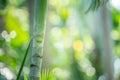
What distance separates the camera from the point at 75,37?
1230cm

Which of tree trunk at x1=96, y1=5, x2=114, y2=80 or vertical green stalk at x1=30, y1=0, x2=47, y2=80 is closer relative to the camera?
vertical green stalk at x1=30, y1=0, x2=47, y2=80

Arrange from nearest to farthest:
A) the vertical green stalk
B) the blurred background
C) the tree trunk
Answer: the vertical green stalk, the tree trunk, the blurred background

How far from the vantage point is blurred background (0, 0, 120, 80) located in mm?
8109

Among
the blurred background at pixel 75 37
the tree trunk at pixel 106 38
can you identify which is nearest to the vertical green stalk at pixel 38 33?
the blurred background at pixel 75 37

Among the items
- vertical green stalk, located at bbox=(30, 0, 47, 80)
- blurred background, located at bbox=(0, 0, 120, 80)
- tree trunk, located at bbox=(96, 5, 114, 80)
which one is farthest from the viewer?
blurred background, located at bbox=(0, 0, 120, 80)

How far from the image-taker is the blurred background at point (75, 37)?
811cm

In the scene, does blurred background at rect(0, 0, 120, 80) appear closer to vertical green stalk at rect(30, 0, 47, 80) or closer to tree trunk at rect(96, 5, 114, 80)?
tree trunk at rect(96, 5, 114, 80)

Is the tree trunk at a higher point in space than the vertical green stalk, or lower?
lower

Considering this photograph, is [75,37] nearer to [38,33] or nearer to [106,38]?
[106,38]

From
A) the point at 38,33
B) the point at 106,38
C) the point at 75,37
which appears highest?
the point at 38,33

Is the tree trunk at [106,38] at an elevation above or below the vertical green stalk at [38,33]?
below

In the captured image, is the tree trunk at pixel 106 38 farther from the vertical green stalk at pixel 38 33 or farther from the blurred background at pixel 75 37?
the vertical green stalk at pixel 38 33

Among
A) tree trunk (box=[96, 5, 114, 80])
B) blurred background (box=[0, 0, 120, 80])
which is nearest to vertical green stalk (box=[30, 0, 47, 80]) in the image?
blurred background (box=[0, 0, 120, 80])

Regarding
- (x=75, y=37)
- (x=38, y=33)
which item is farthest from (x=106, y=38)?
(x=38, y=33)
